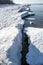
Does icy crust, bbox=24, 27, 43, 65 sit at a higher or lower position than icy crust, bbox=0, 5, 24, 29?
lower

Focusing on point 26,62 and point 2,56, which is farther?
point 26,62

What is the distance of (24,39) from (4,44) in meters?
1.09

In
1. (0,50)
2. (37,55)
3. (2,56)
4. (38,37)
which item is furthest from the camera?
(38,37)

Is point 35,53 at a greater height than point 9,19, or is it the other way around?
point 9,19

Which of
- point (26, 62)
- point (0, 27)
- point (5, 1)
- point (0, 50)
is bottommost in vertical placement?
point (26, 62)

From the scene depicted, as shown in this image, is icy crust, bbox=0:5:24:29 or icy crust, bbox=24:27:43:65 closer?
icy crust, bbox=24:27:43:65

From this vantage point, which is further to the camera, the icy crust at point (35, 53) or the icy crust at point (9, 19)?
the icy crust at point (9, 19)

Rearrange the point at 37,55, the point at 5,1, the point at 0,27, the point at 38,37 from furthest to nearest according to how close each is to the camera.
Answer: the point at 5,1
the point at 0,27
the point at 38,37
the point at 37,55

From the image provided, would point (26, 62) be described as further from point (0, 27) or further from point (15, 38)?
point (0, 27)

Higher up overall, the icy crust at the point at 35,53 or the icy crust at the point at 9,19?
the icy crust at the point at 9,19

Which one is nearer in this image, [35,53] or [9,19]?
[35,53]

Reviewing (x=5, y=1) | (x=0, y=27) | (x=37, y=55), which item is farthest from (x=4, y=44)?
(x=5, y=1)

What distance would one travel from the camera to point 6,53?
2.96m

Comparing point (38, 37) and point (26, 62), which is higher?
point (38, 37)
